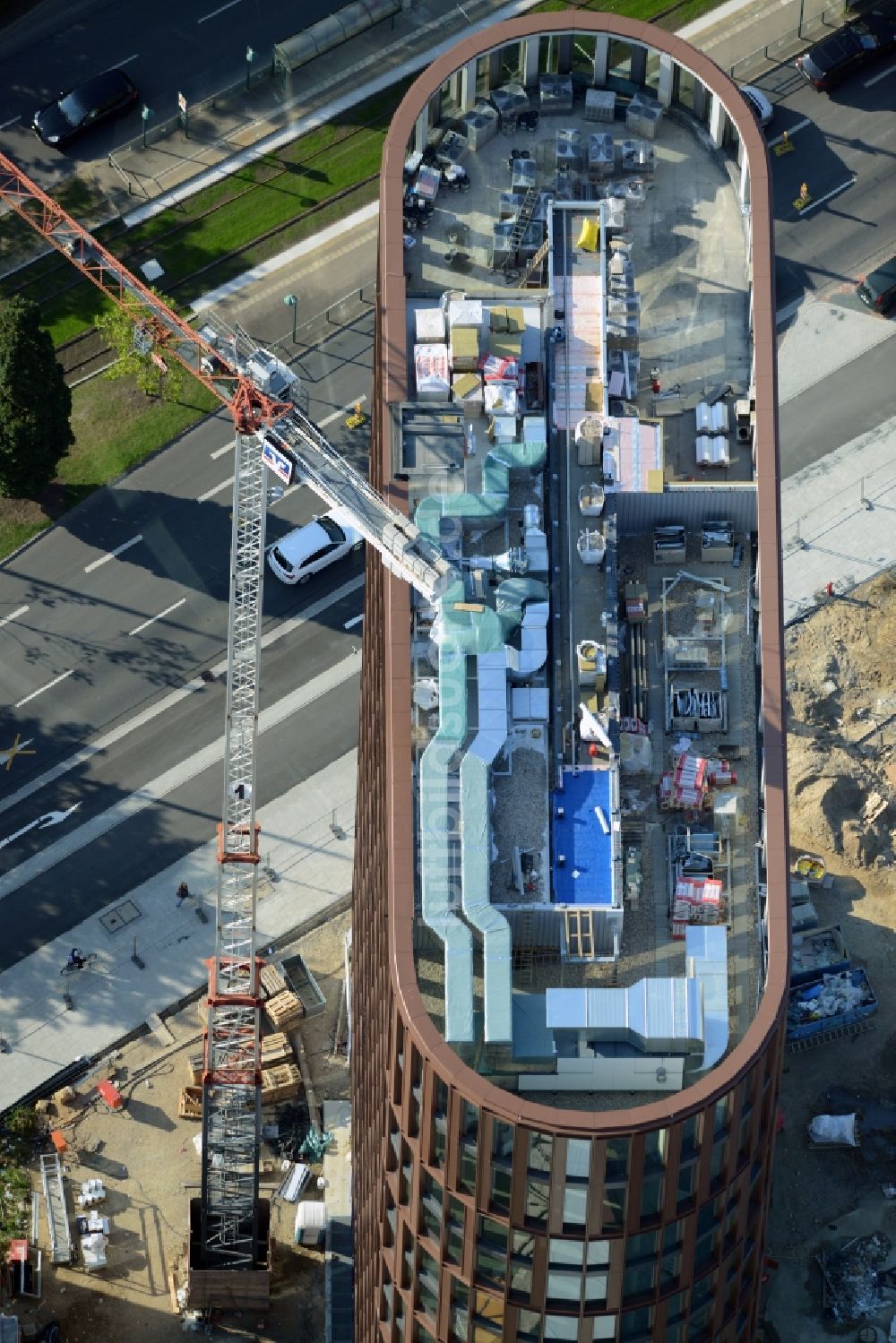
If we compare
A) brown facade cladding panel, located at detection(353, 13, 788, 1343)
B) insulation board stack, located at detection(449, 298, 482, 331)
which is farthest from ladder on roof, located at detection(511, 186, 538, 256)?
brown facade cladding panel, located at detection(353, 13, 788, 1343)

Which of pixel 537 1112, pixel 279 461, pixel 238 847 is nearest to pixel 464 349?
pixel 279 461

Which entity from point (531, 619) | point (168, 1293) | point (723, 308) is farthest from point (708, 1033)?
point (168, 1293)

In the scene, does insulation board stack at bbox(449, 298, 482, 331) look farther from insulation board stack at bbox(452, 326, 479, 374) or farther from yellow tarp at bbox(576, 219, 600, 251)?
yellow tarp at bbox(576, 219, 600, 251)

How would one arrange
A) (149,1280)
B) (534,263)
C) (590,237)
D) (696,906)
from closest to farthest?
1. (696,906)
2. (534,263)
3. (590,237)
4. (149,1280)

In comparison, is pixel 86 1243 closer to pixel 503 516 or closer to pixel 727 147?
pixel 503 516

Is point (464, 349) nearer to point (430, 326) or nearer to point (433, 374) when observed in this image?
point (433, 374)

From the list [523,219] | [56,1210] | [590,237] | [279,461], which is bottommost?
[56,1210]
